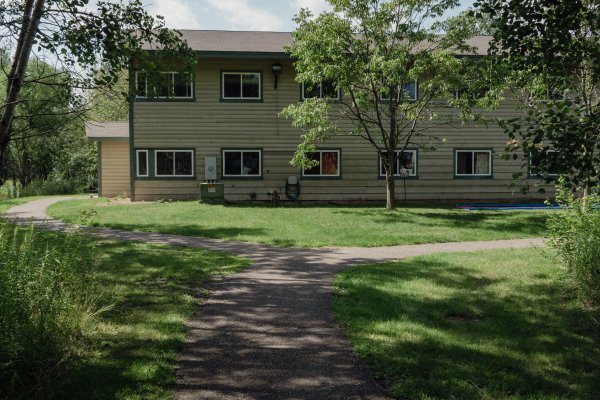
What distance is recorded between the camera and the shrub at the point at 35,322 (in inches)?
157

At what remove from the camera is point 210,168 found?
21.3 metres

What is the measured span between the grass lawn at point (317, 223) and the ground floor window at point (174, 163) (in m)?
1.99

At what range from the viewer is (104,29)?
6871 mm

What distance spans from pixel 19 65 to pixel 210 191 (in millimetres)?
13627

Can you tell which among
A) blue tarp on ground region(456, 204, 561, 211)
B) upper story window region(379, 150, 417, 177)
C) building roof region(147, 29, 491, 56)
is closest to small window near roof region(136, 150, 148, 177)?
building roof region(147, 29, 491, 56)

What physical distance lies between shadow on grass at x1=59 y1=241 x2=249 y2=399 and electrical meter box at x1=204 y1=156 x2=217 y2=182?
10711mm

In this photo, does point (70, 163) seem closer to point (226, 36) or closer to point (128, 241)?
point (226, 36)

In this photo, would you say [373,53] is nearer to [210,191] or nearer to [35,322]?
[210,191]

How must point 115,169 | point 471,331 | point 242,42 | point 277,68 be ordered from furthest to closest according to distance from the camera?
point 115,169 → point 242,42 → point 277,68 → point 471,331

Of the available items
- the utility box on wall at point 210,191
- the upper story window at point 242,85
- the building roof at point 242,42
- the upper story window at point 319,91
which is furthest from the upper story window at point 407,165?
the utility box on wall at point 210,191

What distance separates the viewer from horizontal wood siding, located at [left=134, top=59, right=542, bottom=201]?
21.3 m

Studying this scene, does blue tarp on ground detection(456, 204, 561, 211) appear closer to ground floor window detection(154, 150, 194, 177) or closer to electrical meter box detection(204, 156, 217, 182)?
electrical meter box detection(204, 156, 217, 182)

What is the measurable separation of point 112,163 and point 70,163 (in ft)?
57.8

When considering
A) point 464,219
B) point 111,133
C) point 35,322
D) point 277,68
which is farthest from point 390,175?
point 35,322
